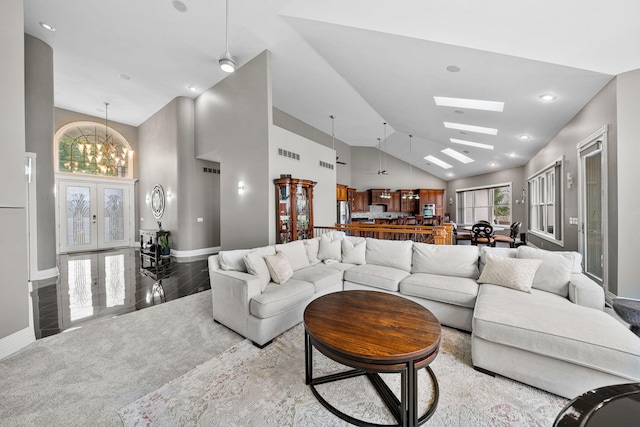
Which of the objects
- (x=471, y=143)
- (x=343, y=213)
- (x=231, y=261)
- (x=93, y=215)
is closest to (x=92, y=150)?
(x=93, y=215)

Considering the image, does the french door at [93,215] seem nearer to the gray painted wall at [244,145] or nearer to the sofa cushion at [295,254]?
the gray painted wall at [244,145]

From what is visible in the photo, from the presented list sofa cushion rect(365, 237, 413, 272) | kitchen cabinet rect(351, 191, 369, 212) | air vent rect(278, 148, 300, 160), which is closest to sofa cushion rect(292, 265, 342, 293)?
sofa cushion rect(365, 237, 413, 272)

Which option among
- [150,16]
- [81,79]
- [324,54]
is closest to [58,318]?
[150,16]

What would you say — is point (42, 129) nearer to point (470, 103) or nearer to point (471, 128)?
point (470, 103)

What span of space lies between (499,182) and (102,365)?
444 inches

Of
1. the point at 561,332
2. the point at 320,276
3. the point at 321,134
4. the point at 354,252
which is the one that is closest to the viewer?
the point at 561,332

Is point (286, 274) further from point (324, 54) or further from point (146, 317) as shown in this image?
point (324, 54)

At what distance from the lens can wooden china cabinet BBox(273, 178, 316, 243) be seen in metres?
5.22

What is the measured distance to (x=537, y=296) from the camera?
232 cm

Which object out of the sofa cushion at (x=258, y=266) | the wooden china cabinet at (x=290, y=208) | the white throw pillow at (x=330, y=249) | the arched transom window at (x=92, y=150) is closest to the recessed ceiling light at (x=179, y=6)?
the wooden china cabinet at (x=290, y=208)

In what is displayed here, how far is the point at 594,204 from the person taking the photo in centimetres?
363

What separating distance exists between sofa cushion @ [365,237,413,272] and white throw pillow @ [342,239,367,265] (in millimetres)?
79

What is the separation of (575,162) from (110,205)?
12265 mm

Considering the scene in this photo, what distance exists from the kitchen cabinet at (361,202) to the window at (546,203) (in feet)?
18.8
